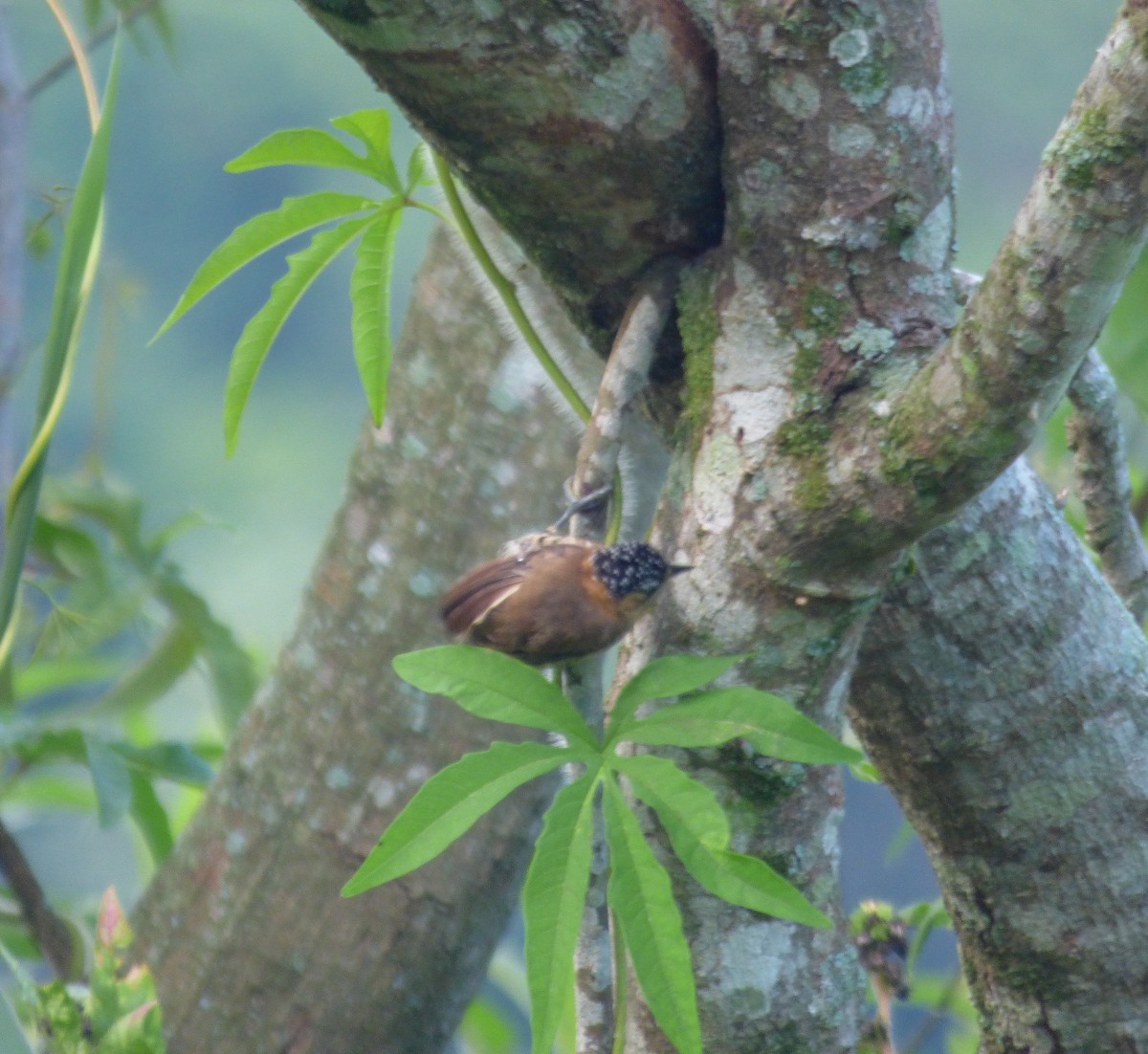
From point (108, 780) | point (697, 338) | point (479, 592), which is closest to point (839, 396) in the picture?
point (697, 338)

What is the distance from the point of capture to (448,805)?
471mm

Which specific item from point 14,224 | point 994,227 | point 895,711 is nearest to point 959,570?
point 895,711

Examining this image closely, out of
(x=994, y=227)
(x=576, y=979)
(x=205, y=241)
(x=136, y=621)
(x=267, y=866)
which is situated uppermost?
(x=994, y=227)

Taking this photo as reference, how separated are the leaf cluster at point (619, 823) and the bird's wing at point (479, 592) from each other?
58 millimetres

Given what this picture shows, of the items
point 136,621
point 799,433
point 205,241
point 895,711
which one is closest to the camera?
point 799,433

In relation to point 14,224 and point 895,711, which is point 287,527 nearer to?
point 14,224

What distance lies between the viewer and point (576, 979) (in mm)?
613

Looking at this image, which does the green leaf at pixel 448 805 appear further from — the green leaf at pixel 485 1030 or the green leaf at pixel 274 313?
the green leaf at pixel 485 1030

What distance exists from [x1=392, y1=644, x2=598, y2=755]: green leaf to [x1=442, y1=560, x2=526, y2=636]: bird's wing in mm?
54

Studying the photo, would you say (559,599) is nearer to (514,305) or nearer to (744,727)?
(744,727)

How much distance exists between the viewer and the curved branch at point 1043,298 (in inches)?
16.9

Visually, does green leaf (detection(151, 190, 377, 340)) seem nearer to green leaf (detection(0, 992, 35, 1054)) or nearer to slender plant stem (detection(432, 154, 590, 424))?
slender plant stem (detection(432, 154, 590, 424))

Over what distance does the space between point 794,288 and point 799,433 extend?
73 millimetres

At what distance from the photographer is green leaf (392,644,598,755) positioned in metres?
0.49
